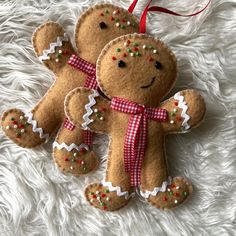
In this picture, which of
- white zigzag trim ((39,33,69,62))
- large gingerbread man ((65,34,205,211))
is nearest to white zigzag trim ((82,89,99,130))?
large gingerbread man ((65,34,205,211))

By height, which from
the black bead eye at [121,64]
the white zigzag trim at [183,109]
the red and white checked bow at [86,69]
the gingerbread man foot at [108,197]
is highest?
the black bead eye at [121,64]

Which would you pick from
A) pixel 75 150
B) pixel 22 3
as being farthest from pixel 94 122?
pixel 22 3

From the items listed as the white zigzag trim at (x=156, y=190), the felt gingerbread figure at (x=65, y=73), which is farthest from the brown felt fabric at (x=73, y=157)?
the white zigzag trim at (x=156, y=190)

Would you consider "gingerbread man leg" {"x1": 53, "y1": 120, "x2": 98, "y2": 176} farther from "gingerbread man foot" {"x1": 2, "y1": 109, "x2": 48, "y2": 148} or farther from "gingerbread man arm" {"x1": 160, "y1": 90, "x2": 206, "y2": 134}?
"gingerbread man arm" {"x1": 160, "y1": 90, "x2": 206, "y2": 134}

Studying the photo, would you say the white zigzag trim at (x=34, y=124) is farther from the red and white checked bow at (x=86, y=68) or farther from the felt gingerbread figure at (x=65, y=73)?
the red and white checked bow at (x=86, y=68)

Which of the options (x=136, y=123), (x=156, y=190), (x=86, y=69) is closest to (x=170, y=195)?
(x=156, y=190)
